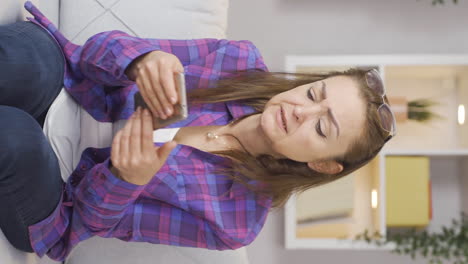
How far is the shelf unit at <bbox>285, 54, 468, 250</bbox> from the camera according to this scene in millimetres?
2119

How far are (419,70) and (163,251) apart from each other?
1.28 meters

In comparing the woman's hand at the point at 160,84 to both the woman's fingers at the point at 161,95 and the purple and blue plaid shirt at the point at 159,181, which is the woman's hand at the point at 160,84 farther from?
the purple and blue plaid shirt at the point at 159,181

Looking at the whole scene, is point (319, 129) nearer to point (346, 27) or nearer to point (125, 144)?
point (125, 144)

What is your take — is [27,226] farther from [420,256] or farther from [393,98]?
[420,256]

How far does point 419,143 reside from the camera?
7.66ft

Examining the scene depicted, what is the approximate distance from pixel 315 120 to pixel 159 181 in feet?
1.27

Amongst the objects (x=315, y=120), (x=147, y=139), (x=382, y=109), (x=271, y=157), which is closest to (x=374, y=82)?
(x=382, y=109)

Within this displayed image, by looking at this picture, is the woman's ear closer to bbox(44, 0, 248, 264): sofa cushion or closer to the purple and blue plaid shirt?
the purple and blue plaid shirt

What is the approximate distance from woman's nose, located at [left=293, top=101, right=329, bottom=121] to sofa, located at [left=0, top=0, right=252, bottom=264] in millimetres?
496

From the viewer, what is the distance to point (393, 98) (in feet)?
7.45

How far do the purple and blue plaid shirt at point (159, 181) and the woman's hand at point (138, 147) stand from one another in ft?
0.78

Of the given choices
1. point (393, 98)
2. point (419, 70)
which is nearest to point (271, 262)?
point (393, 98)

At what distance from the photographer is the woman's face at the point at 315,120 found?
1217mm

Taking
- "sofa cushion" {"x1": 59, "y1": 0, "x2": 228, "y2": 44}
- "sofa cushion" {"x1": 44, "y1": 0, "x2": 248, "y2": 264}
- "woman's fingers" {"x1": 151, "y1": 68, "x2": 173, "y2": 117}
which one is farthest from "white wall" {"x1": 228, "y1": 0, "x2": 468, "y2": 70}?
"woman's fingers" {"x1": 151, "y1": 68, "x2": 173, "y2": 117}
